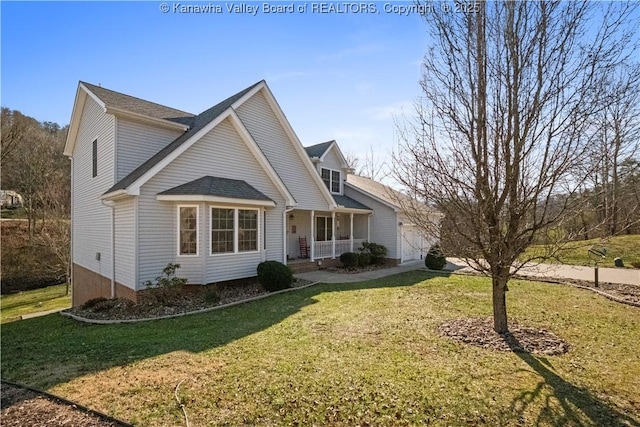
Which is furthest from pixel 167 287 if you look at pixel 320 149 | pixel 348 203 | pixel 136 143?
pixel 320 149

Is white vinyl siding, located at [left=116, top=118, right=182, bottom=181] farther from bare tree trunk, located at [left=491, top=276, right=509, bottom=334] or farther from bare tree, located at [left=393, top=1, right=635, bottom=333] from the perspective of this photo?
bare tree trunk, located at [left=491, top=276, right=509, bottom=334]

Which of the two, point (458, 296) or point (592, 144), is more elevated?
point (592, 144)

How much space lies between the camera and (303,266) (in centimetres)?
1655

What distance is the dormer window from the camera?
2080cm

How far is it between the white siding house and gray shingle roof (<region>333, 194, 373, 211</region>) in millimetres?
2188

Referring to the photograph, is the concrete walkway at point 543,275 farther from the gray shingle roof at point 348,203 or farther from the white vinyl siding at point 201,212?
the gray shingle roof at point 348,203

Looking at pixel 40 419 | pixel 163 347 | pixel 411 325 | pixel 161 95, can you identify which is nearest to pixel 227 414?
pixel 40 419

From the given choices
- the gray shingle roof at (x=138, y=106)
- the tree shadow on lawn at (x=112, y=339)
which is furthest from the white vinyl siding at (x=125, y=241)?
the gray shingle roof at (x=138, y=106)

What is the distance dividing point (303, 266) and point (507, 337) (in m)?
11.1

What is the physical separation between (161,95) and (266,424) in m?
16.4

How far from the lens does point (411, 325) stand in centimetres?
741

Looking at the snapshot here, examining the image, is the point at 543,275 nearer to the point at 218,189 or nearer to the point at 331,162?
the point at 331,162

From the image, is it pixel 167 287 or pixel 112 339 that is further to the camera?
pixel 167 287

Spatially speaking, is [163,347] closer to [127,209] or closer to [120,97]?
[127,209]
